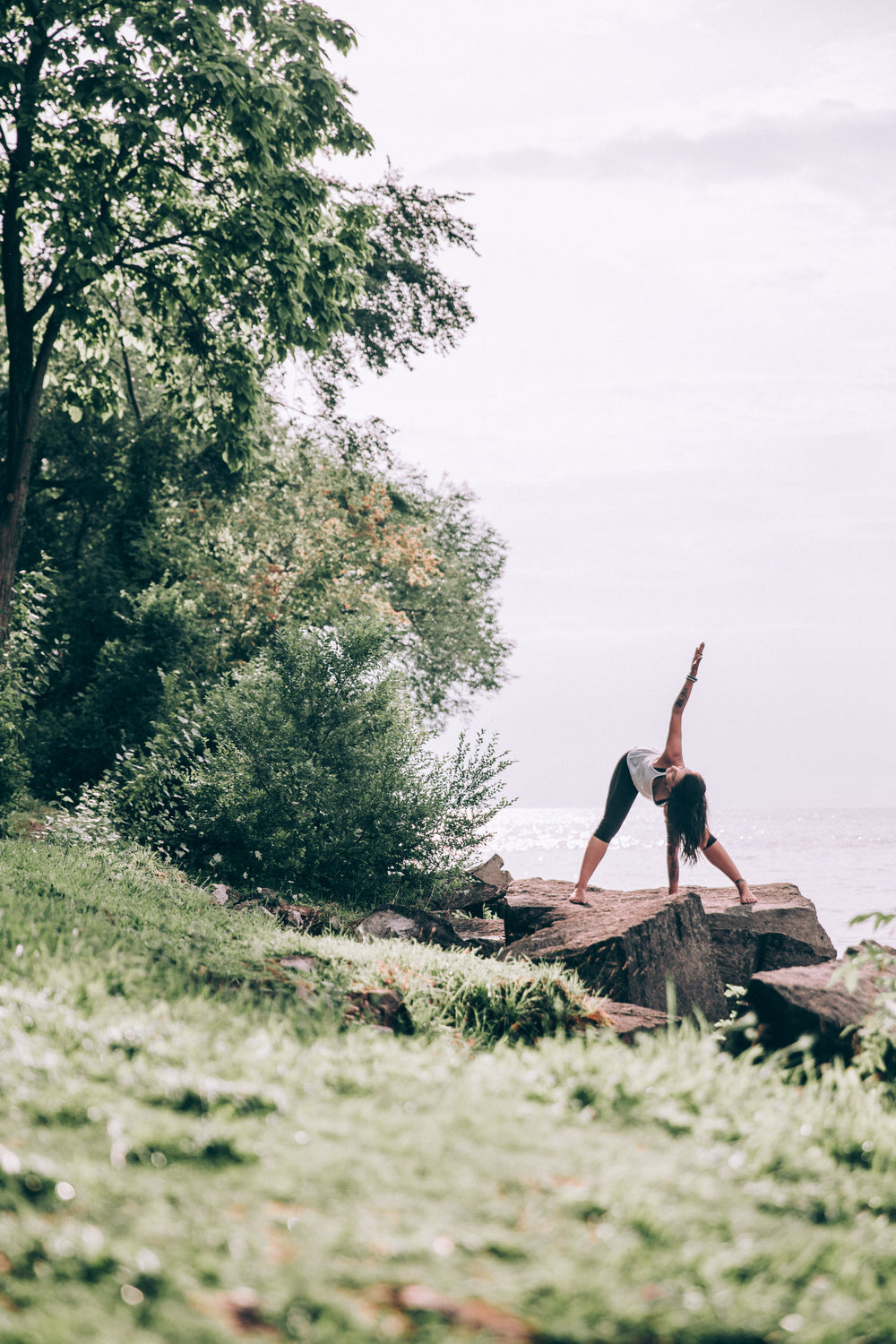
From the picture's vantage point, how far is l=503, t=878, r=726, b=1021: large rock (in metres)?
7.85

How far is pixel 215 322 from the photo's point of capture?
58.6 ft

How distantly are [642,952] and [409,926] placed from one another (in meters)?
2.85

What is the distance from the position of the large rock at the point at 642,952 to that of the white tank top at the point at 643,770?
58.8 inches

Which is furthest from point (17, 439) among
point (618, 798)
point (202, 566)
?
point (618, 798)

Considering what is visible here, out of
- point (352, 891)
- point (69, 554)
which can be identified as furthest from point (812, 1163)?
point (69, 554)

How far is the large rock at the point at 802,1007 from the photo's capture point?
217 inches

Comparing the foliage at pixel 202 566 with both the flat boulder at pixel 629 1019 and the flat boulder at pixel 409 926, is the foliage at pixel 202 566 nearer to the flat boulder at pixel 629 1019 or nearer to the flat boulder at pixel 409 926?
the flat boulder at pixel 409 926

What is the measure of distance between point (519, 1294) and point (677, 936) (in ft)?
20.4

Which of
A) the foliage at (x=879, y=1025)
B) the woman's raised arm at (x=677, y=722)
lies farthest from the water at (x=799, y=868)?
the woman's raised arm at (x=677, y=722)

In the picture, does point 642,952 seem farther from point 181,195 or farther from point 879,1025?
point 181,195

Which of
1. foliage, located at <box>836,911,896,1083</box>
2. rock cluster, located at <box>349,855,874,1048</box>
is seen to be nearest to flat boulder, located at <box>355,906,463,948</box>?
rock cluster, located at <box>349,855,874,1048</box>

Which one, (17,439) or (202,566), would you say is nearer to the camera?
(17,439)

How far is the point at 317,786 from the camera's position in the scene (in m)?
11.7

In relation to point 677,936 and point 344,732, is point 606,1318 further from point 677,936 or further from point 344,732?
point 344,732
